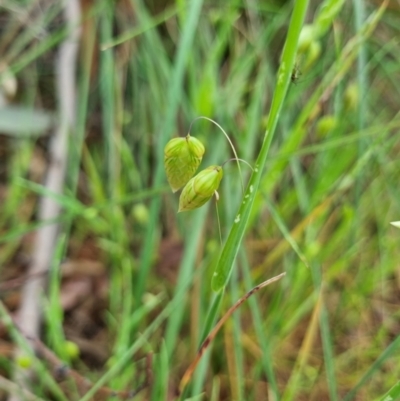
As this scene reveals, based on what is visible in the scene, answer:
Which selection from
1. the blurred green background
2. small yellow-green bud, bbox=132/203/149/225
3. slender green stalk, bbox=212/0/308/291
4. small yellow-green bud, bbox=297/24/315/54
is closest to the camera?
slender green stalk, bbox=212/0/308/291

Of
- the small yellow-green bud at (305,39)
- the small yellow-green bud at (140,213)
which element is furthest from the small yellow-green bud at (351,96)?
the small yellow-green bud at (140,213)

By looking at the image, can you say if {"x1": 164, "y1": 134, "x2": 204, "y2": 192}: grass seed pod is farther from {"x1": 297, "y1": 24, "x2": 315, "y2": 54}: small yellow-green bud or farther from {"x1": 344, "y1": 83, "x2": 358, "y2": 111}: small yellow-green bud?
{"x1": 344, "y1": 83, "x2": 358, "y2": 111}: small yellow-green bud

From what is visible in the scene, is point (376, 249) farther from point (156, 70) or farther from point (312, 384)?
point (156, 70)

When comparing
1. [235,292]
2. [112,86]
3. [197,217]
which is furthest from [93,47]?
[235,292]

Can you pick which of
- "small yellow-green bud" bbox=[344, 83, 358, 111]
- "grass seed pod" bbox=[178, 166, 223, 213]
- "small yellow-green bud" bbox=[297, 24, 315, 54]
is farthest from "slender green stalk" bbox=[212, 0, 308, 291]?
"small yellow-green bud" bbox=[344, 83, 358, 111]

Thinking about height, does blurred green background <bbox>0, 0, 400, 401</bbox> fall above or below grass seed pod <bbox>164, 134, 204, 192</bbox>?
below

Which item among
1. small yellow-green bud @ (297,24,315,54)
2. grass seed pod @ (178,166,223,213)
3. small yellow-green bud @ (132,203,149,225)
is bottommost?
small yellow-green bud @ (132,203,149,225)

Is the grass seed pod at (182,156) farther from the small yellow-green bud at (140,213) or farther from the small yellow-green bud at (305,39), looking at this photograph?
the small yellow-green bud at (140,213)

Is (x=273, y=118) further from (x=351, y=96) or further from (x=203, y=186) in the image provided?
(x=351, y=96)
